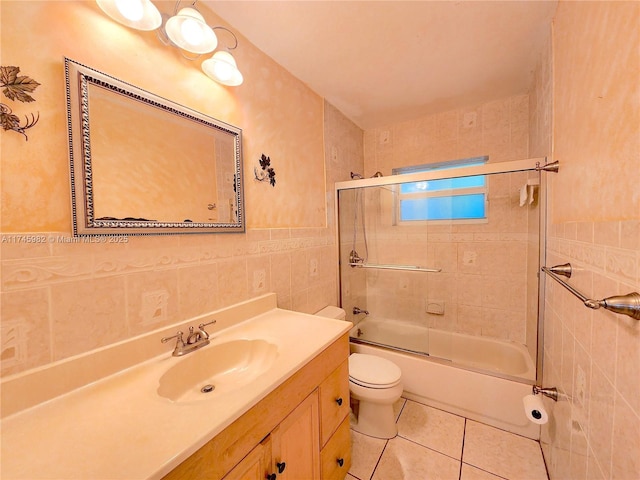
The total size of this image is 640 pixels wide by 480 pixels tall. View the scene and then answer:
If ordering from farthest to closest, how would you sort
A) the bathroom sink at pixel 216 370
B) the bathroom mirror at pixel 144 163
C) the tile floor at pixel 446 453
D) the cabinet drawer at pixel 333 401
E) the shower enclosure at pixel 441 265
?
the shower enclosure at pixel 441 265 < the tile floor at pixel 446 453 < the cabinet drawer at pixel 333 401 < the bathroom sink at pixel 216 370 < the bathroom mirror at pixel 144 163

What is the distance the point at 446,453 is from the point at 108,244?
1.98m

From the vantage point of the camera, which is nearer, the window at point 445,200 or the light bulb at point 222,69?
the light bulb at point 222,69

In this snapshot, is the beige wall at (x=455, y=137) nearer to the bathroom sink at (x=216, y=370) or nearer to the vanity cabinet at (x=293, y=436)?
the vanity cabinet at (x=293, y=436)

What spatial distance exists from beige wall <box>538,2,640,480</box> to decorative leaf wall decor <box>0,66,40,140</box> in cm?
156

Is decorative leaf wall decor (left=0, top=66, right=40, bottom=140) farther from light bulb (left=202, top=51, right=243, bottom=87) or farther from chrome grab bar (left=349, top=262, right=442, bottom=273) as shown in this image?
chrome grab bar (left=349, top=262, right=442, bottom=273)

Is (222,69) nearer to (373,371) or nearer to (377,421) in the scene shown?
(373,371)

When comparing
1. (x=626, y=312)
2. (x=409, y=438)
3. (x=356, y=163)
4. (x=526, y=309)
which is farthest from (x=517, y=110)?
(x=409, y=438)

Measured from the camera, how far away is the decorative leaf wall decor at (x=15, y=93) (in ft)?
2.10

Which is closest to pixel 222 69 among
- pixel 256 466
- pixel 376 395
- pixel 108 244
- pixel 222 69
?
pixel 222 69

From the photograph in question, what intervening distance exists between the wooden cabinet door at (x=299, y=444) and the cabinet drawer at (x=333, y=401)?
0.05 metres

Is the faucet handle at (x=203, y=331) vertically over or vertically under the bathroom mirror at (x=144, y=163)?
under

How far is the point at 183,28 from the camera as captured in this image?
0.97 metres

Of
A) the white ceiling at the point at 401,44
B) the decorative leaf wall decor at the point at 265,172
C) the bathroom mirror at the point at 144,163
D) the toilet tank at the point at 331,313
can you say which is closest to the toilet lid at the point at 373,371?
the toilet tank at the point at 331,313

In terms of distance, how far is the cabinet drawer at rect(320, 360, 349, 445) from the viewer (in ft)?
3.37
